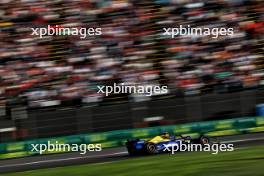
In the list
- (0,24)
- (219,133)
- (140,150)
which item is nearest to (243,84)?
(219,133)

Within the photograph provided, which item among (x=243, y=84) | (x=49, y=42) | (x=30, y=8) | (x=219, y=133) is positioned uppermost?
(x=30, y=8)

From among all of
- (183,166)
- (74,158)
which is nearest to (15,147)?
(74,158)

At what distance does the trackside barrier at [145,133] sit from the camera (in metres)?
15.8

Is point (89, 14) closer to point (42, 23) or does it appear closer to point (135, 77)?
point (42, 23)

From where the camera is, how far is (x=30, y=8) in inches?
674

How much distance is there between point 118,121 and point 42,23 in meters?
3.86
